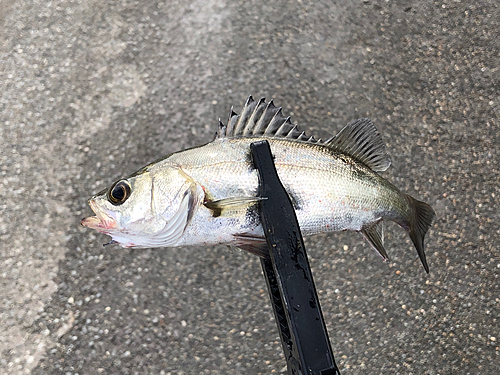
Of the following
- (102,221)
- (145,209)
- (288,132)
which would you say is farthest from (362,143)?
(102,221)

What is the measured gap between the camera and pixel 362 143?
1789 mm

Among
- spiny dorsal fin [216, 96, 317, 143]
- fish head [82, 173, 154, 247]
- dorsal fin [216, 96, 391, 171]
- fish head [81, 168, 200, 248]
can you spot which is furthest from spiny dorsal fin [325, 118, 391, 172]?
fish head [82, 173, 154, 247]

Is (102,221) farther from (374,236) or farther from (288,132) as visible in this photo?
(374,236)

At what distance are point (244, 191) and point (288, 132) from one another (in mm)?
402

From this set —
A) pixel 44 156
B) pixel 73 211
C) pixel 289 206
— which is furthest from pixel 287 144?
pixel 44 156

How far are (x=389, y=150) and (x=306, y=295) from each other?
1.48 m

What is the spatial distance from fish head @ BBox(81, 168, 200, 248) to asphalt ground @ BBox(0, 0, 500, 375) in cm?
76

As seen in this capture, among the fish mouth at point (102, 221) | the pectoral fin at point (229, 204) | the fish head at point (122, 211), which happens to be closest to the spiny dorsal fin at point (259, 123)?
the pectoral fin at point (229, 204)

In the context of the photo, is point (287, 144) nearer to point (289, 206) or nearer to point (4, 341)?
point (289, 206)

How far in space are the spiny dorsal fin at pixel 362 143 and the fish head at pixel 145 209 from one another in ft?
2.65

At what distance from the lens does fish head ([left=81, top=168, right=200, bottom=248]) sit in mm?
1489

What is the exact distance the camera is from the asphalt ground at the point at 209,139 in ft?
7.11

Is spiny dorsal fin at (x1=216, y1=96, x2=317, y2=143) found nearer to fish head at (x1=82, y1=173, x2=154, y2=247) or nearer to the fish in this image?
the fish

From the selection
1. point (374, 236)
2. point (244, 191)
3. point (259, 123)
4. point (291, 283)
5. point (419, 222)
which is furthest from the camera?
point (419, 222)
